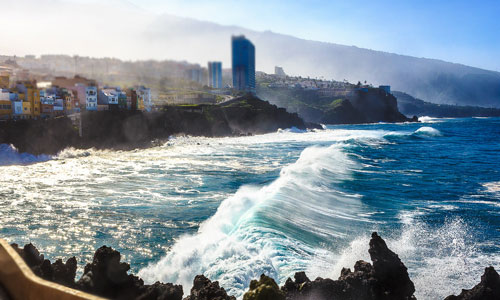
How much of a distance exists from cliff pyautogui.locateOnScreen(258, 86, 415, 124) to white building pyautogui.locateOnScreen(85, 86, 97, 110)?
7690cm

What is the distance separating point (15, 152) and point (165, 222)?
24417mm

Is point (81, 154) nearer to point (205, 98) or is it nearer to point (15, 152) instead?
point (15, 152)

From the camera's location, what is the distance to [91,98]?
1766 inches

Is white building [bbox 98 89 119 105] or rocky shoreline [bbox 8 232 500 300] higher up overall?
white building [bbox 98 89 119 105]

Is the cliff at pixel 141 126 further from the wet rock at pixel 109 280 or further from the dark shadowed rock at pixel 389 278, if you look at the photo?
the dark shadowed rock at pixel 389 278

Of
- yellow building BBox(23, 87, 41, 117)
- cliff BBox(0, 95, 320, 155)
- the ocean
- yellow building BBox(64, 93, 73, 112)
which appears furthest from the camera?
yellow building BBox(64, 93, 73, 112)

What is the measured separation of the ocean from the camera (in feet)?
30.1

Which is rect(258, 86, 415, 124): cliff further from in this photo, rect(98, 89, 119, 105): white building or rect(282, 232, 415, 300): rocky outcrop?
rect(282, 232, 415, 300): rocky outcrop

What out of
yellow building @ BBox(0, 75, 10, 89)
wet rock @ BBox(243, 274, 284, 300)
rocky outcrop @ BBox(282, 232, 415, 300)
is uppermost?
yellow building @ BBox(0, 75, 10, 89)

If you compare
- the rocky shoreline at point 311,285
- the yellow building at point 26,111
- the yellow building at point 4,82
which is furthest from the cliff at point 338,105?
the rocky shoreline at point 311,285

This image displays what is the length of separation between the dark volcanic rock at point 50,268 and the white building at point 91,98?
38.0 m

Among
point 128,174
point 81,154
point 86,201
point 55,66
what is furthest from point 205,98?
point 86,201

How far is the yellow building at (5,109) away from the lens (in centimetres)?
3638

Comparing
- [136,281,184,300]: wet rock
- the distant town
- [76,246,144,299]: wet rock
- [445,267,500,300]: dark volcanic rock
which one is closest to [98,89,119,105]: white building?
the distant town
